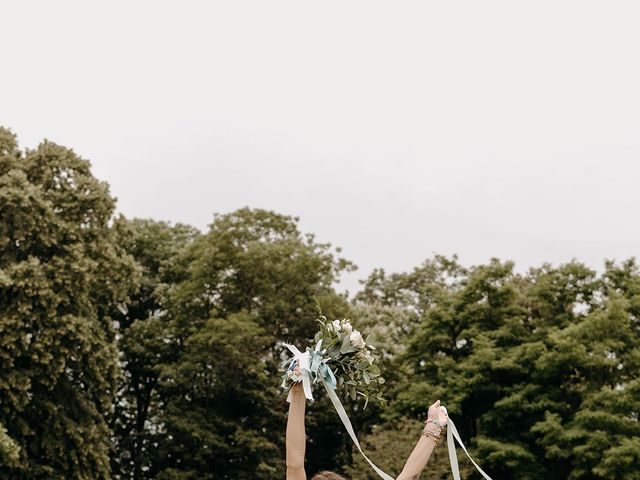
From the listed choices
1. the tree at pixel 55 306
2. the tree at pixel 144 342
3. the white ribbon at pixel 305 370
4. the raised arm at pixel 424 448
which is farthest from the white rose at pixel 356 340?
the tree at pixel 144 342

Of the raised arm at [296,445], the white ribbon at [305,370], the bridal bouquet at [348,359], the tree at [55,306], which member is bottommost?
the raised arm at [296,445]

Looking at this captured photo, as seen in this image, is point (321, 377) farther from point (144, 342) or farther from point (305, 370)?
point (144, 342)

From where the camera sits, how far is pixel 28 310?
24469 millimetres

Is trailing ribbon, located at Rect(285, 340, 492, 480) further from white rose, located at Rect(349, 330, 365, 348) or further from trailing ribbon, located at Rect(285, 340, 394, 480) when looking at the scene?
white rose, located at Rect(349, 330, 365, 348)

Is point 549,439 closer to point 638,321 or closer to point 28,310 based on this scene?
point 638,321

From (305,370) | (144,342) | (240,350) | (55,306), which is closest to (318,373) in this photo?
(305,370)

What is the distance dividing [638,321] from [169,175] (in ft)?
93.1

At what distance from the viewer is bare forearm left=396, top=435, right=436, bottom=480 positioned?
170 inches

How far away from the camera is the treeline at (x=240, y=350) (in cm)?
2575

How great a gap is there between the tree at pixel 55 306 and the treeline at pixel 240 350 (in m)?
0.06

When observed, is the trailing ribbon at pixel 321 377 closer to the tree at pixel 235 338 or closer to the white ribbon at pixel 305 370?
the white ribbon at pixel 305 370

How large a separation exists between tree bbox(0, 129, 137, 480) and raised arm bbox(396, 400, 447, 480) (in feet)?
66.2

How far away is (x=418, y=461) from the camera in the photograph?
438cm

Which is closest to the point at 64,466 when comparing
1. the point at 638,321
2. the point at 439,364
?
the point at 439,364
